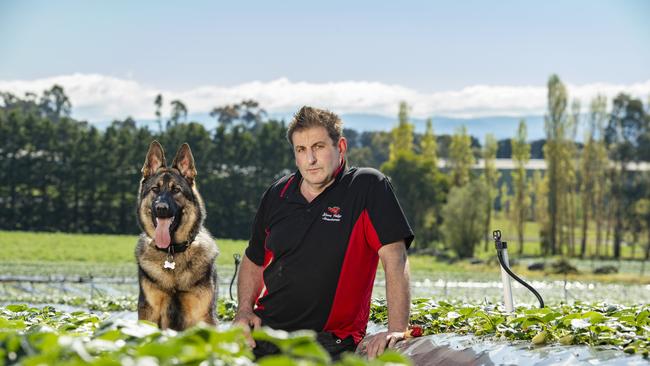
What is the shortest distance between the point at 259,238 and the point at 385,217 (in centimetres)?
86

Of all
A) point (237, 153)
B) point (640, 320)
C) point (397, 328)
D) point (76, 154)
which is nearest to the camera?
point (397, 328)

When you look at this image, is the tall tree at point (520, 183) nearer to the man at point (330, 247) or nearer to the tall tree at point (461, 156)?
the tall tree at point (461, 156)

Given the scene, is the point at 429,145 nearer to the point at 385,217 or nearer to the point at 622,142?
the point at 622,142

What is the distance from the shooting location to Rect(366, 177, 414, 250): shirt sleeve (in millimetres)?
4176

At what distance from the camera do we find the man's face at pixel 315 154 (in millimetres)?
4238

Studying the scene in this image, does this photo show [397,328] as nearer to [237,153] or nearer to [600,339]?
[600,339]

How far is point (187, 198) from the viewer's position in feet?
17.8

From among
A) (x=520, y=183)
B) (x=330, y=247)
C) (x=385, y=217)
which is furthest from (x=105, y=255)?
(x=385, y=217)

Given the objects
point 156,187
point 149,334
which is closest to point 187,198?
point 156,187

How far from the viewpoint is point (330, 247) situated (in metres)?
4.28

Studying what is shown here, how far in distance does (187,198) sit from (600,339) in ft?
8.65

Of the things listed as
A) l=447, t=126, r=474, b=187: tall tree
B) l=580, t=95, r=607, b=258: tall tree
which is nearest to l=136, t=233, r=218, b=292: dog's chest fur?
l=580, t=95, r=607, b=258: tall tree

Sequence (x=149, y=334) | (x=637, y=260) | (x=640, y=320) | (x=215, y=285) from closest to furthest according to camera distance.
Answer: (x=149, y=334) < (x=640, y=320) < (x=215, y=285) < (x=637, y=260)

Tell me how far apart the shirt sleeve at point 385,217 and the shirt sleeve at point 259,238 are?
0.69 metres
